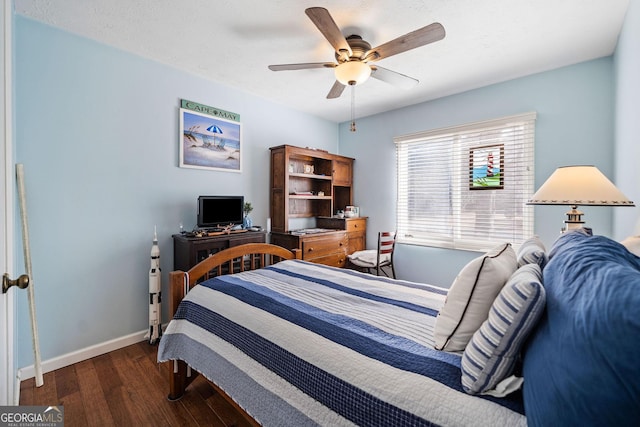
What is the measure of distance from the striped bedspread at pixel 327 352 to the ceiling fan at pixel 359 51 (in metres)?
1.56

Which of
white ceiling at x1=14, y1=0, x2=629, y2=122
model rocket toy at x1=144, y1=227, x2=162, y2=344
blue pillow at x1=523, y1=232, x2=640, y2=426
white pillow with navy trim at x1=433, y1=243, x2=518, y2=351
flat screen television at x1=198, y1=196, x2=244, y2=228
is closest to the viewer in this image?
blue pillow at x1=523, y1=232, x2=640, y2=426

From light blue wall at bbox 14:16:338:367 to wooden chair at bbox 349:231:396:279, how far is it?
2.11 meters

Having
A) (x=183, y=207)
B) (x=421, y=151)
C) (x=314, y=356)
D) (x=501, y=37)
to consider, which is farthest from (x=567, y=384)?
(x=421, y=151)

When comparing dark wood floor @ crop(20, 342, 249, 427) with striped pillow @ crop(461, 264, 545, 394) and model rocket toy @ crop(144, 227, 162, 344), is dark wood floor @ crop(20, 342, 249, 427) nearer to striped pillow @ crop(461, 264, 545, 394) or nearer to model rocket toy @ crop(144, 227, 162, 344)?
model rocket toy @ crop(144, 227, 162, 344)

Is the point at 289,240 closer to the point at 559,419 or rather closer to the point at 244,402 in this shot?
the point at 244,402

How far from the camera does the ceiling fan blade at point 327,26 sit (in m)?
1.60

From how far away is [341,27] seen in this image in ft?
7.03

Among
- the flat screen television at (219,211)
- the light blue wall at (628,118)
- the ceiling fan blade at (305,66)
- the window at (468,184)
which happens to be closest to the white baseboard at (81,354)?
the flat screen television at (219,211)

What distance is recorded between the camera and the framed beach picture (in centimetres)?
292

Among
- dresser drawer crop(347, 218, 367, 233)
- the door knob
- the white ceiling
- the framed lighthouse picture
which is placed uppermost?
the white ceiling

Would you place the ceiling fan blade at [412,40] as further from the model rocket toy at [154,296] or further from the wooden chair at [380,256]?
the model rocket toy at [154,296]

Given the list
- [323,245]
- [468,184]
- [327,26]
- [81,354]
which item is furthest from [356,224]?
[81,354]

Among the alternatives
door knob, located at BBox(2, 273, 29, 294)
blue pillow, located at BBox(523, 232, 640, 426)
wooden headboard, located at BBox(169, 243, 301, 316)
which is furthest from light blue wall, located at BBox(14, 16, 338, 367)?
blue pillow, located at BBox(523, 232, 640, 426)

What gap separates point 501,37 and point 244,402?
121 inches
